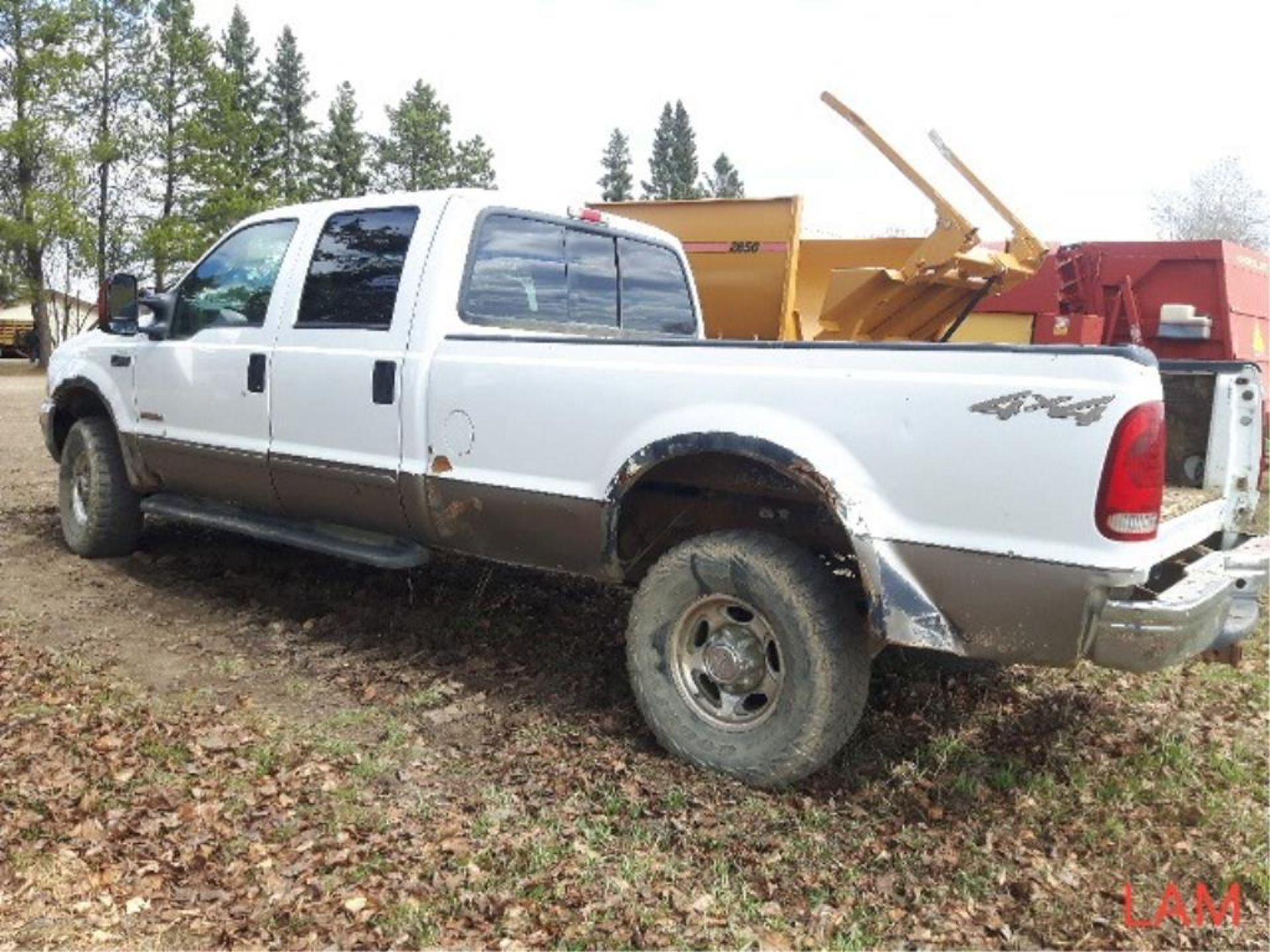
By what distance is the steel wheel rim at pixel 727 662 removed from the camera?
3.36 metres

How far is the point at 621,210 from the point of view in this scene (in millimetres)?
9445

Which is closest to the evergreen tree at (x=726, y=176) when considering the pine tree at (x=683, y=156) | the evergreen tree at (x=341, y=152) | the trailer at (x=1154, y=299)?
the pine tree at (x=683, y=156)

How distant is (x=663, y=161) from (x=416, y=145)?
20272 mm

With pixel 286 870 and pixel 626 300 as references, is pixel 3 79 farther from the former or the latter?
pixel 286 870

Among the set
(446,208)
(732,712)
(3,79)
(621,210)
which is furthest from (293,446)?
(3,79)

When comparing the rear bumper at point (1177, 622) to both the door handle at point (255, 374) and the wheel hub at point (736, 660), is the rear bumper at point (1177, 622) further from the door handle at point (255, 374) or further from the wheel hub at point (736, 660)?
the door handle at point (255, 374)

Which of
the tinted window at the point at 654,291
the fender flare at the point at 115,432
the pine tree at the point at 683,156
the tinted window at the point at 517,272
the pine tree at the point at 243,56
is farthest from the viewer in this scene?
the pine tree at the point at 683,156

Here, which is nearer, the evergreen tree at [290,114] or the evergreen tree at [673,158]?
the evergreen tree at [290,114]

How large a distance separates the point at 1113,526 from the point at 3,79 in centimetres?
3633

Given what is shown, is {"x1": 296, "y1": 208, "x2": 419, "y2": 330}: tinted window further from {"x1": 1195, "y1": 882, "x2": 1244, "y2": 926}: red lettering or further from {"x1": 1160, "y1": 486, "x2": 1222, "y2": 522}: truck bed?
{"x1": 1195, "y1": 882, "x2": 1244, "y2": 926}: red lettering

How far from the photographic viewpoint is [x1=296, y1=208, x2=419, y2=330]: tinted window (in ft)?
14.6

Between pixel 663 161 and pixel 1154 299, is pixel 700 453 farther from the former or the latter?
pixel 663 161

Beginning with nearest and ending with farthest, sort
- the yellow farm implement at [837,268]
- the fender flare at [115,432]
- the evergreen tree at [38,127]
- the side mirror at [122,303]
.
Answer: the side mirror at [122,303]
the fender flare at [115,432]
the yellow farm implement at [837,268]
the evergreen tree at [38,127]

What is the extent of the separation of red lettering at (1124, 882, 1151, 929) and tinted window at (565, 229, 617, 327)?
3.19 meters
